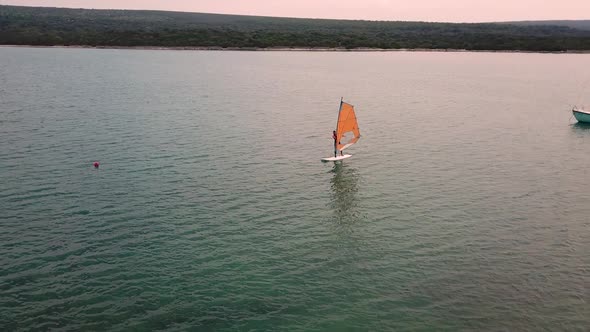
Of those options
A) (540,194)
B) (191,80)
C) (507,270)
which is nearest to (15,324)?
(507,270)

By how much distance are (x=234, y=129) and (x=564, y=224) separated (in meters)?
43.4

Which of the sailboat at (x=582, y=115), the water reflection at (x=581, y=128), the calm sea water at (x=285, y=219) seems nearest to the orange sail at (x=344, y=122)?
the calm sea water at (x=285, y=219)

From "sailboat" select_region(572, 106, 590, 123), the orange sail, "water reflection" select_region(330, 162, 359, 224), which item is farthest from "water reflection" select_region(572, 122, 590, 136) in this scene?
"water reflection" select_region(330, 162, 359, 224)

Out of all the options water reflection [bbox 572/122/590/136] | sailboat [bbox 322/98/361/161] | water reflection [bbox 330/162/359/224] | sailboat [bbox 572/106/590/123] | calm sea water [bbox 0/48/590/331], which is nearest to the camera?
calm sea water [bbox 0/48/590/331]

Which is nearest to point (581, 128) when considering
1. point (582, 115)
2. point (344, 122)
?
point (582, 115)

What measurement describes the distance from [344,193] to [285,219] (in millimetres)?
8528

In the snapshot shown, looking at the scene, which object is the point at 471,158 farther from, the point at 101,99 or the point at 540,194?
the point at 101,99

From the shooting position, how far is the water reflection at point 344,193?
39.2 meters

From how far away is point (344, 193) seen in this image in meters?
44.2

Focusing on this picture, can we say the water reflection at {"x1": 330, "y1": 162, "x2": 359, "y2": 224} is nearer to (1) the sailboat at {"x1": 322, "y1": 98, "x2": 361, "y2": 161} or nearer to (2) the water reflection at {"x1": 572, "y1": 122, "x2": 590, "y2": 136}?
Answer: (1) the sailboat at {"x1": 322, "y1": 98, "x2": 361, "y2": 161}

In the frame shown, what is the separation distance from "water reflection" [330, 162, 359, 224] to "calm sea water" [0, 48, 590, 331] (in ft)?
0.88

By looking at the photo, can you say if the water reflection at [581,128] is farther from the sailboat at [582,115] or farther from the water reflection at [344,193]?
the water reflection at [344,193]

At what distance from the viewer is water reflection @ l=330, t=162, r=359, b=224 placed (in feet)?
128

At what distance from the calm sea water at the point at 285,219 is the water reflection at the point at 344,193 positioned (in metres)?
0.27
